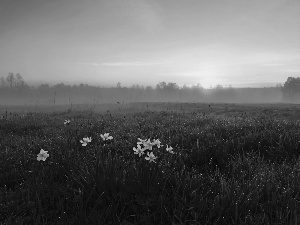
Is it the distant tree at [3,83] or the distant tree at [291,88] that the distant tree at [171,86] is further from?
the distant tree at [3,83]

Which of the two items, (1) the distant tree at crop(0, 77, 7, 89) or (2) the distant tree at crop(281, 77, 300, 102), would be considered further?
(1) the distant tree at crop(0, 77, 7, 89)

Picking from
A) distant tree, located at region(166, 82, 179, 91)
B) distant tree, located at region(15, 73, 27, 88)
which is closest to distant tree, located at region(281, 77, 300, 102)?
distant tree, located at region(166, 82, 179, 91)

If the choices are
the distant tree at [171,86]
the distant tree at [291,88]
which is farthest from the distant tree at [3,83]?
the distant tree at [291,88]

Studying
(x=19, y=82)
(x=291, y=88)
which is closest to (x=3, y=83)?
(x=19, y=82)

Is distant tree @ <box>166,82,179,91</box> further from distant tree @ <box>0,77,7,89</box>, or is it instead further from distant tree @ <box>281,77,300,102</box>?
distant tree @ <box>0,77,7,89</box>

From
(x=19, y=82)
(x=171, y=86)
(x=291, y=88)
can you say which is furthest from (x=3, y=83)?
(x=291, y=88)

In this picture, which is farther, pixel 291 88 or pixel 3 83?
pixel 3 83

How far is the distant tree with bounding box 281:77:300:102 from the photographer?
420 feet

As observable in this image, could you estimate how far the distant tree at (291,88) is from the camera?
128000 mm

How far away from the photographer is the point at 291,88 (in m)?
130

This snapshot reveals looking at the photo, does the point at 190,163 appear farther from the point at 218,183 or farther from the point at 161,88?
the point at 161,88

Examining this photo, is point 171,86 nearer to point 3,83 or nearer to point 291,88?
point 291,88

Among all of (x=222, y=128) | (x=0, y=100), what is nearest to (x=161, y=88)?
(x=0, y=100)

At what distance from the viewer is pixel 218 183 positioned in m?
2.91
